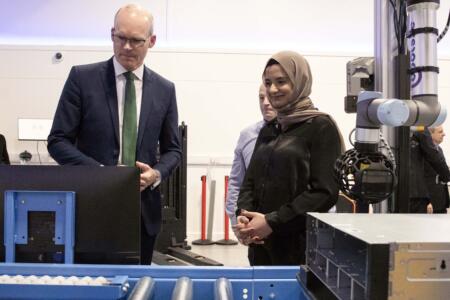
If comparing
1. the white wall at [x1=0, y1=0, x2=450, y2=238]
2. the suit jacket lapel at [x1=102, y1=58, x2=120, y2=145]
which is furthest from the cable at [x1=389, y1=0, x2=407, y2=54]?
the white wall at [x1=0, y1=0, x2=450, y2=238]

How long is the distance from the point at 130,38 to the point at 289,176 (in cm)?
77

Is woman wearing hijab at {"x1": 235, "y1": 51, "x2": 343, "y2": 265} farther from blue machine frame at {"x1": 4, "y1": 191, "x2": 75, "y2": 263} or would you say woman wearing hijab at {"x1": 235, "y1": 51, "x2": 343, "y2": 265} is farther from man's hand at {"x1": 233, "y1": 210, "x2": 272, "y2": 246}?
blue machine frame at {"x1": 4, "y1": 191, "x2": 75, "y2": 263}

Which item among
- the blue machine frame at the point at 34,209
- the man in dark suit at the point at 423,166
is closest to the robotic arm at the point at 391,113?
the blue machine frame at the point at 34,209

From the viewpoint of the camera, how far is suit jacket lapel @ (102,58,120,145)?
1742 millimetres

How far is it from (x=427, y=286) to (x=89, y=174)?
77 cm

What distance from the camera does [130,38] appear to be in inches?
68.1

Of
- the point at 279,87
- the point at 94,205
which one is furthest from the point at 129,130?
the point at 94,205

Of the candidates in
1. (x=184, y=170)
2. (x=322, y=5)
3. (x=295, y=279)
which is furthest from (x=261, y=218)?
(x=322, y=5)

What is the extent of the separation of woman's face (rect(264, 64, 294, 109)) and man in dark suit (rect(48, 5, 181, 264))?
1.48 feet

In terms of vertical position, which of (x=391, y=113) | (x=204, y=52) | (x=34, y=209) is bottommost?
(x=34, y=209)

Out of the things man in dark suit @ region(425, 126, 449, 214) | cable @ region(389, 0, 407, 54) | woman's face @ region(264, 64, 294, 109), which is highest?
cable @ region(389, 0, 407, 54)

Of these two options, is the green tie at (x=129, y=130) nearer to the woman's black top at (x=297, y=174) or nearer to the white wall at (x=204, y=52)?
the woman's black top at (x=297, y=174)

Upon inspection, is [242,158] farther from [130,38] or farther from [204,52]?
[204,52]

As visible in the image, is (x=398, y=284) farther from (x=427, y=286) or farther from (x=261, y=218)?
(x=261, y=218)
